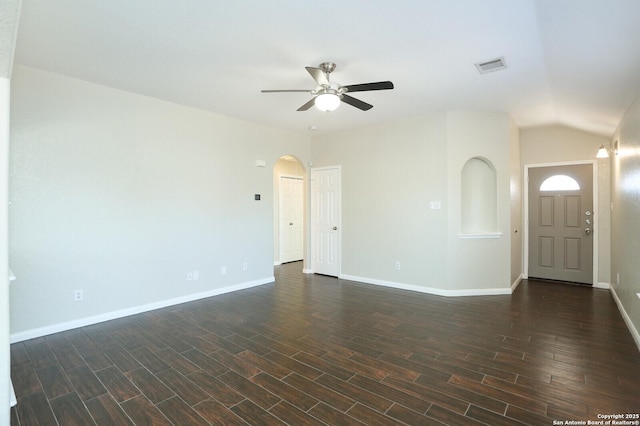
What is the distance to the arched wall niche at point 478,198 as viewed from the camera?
5047mm

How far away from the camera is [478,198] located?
16.8 feet

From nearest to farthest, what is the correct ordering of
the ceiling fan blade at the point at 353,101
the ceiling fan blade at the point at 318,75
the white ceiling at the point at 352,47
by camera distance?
the white ceiling at the point at 352,47 → the ceiling fan blade at the point at 318,75 → the ceiling fan blade at the point at 353,101

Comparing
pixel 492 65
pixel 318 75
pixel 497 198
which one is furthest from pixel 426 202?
pixel 318 75

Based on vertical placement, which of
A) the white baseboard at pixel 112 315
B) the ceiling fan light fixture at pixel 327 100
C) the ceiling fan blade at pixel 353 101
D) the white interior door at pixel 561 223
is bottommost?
the white baseboard at pixel 112 315

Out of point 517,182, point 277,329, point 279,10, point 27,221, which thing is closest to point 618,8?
point 279,10

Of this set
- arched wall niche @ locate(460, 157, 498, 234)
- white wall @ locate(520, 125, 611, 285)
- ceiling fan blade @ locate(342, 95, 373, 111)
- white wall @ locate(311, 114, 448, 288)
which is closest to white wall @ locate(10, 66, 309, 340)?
white wall @ locate(311, 114, 448, 288)

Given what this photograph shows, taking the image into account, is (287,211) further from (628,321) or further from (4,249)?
(4,249)

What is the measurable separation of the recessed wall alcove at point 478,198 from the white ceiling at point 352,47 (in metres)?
1.16

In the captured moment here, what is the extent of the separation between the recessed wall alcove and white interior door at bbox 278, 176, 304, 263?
411 centimetres

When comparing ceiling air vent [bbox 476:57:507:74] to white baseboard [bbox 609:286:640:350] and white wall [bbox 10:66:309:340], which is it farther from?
white wall [bbox 10:66:309:340]

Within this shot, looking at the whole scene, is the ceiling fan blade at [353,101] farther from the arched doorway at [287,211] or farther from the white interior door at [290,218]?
the white interior door at [290,218]

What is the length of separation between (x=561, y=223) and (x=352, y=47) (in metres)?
5.22

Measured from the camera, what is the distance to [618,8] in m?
1.93

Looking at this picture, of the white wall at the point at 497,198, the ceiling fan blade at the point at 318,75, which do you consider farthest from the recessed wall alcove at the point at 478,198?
the ceiling fan blade at the point at 318,75
